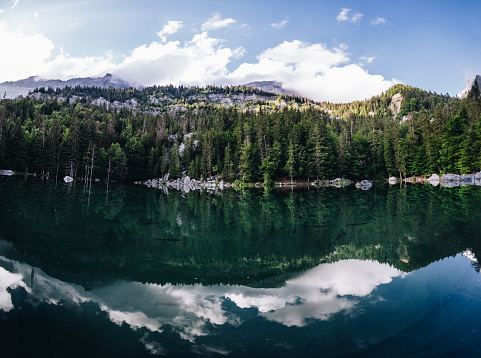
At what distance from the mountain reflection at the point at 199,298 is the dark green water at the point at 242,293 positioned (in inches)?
1.4

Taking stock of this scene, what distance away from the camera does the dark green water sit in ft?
19.5

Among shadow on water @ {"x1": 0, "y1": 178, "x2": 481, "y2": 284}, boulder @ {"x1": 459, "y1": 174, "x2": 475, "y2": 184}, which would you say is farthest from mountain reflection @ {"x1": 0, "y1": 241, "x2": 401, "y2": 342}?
boulder @ {"x1": 459, "y1": 174, "x2": 475, "y2": 184}

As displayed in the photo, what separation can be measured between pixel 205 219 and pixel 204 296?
560 inches

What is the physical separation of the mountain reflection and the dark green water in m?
0.03

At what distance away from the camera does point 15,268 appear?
1015cm

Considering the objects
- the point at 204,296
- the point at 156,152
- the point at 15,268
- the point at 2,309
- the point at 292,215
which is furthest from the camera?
the point at 156,152

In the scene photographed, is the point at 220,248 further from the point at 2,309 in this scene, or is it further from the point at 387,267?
the point at 2,309

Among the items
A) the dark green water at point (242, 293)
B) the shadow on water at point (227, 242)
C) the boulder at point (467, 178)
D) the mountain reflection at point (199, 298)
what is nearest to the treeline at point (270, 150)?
the boulder at point (467, 178)

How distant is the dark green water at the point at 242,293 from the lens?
5.95m

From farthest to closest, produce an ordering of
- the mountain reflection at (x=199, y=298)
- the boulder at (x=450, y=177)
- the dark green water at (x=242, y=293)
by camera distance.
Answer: the boulder at (x=450, y=177), the mountain reflection at (x=199, y=298), the dark green water at (x=242, y=293)

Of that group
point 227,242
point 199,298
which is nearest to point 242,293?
point 199,298

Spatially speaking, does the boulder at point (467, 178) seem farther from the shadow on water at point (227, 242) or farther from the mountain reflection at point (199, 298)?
the mountain reflection at point (199, 298)

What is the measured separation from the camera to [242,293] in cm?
849

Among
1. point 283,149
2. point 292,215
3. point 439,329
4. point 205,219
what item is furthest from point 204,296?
point 283,149
